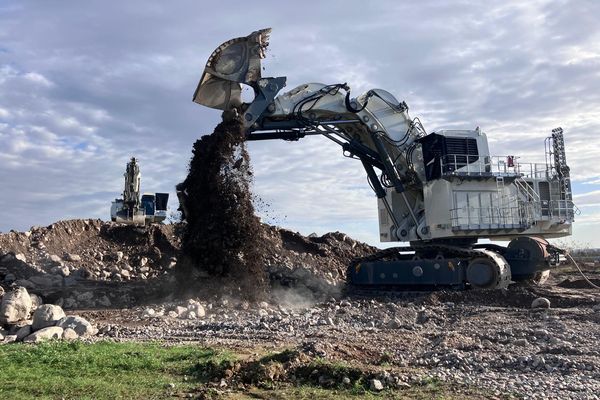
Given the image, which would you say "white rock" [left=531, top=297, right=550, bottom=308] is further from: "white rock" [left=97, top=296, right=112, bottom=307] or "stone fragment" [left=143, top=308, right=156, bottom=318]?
"white rock" [left=97, top=296, right=112, bottom=307]

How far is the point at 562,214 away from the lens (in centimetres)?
1864

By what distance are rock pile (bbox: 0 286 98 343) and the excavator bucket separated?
6743mm

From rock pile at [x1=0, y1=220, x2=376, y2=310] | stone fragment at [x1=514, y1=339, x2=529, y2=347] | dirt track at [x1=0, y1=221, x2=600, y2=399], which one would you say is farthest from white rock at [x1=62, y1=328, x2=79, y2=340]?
stone fragment at [x1=514, y1=339, x2=529, y2=347]

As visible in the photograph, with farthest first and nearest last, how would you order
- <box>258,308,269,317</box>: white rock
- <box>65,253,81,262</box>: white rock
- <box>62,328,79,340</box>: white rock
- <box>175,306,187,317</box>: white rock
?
<box>65,253,81,262</box>: white rock < <box>175,306,187,317</box>: white rock < <box>258,308,269,317</box>: white rock < <box>62,328,79,340</box>: white rock

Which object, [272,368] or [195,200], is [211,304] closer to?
[195,200]

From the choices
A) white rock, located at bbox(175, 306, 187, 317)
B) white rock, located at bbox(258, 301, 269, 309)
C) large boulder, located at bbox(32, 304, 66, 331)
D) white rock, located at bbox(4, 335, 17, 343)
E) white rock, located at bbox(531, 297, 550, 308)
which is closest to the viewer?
white rock, located at bbox(4, 335, 17, 343)

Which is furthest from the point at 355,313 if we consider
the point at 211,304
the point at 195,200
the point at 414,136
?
the point at 414,136

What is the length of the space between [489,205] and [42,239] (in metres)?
16.4

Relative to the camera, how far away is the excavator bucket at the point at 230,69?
52.5 feet

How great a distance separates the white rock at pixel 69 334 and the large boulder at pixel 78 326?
0.17 meters

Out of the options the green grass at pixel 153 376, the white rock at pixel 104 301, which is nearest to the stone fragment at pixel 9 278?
the white rock at pixel 104 301

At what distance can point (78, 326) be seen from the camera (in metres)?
11.4

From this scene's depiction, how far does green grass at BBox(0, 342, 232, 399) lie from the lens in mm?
6797

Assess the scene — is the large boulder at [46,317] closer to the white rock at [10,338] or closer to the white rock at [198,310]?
the white rock at [10,338]
